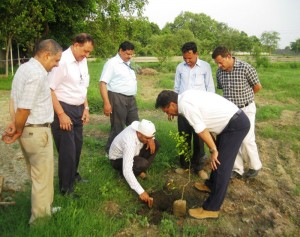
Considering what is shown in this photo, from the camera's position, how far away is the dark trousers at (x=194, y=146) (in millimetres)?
4734

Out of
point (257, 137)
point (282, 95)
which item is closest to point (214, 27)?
point (282, 95)

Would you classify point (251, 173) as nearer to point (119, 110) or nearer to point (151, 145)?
point (151, 145)

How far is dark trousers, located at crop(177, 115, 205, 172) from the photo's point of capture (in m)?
4.73

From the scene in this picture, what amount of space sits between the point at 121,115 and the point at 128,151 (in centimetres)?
151

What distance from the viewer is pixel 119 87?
512 centimetres

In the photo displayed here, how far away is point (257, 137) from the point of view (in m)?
6.82

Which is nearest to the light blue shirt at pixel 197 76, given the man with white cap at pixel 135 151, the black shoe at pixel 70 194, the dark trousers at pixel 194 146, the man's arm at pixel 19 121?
the dark trousers at pixel 194 146

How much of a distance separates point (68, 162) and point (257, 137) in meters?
4.48

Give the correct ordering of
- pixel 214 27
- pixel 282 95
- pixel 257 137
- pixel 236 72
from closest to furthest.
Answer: pixel 236 72 < pixel 257 137 < pixel 282 95 < pixel 214 27

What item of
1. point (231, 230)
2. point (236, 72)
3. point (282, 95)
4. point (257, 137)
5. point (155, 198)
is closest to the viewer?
point (231, 230)

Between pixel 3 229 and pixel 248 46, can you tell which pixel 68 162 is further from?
pixel 248 46

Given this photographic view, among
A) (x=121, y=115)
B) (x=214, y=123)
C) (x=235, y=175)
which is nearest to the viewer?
(x=214, y=123)

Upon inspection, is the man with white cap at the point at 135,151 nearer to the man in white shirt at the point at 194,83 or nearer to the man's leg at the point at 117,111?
the man in white shirt at the point at 194,83

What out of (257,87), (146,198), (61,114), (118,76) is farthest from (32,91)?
(257,87)
